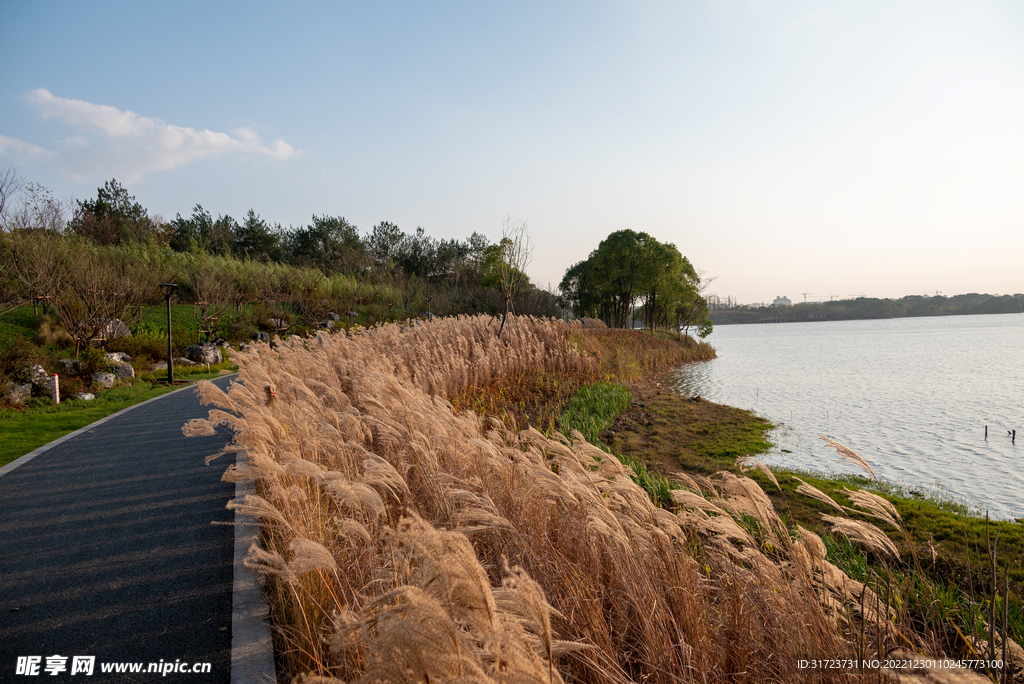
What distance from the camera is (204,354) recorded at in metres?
17.5

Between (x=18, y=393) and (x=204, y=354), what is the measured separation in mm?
8221

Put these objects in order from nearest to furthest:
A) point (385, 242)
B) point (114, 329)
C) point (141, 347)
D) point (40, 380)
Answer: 1. point (40, 380)
2. point (114, 329)
3. point (141, 347)
4. point (385, 242)

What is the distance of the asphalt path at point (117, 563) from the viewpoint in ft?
8.63

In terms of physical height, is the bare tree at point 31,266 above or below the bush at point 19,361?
above

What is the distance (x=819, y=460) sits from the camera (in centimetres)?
722

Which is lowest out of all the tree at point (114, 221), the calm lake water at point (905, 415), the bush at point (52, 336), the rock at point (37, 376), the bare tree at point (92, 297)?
the calm lake water at point (905, 415)

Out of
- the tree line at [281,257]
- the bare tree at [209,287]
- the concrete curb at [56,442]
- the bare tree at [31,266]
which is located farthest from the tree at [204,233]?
the concrete curb at [56,442]

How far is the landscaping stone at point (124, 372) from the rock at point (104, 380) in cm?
71

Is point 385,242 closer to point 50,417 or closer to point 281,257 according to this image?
point 281,257

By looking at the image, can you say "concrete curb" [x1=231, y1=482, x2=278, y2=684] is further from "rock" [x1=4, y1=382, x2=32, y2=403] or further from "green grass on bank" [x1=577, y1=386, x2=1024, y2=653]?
"rock" [x1=4, y1=382, x2=32, y2=403]

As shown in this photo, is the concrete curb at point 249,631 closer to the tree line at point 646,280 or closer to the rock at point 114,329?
the rock at point 114,329

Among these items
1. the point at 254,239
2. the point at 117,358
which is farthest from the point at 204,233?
the point at 117,358

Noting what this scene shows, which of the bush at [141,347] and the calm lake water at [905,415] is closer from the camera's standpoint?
the calm lake water at [905,415]

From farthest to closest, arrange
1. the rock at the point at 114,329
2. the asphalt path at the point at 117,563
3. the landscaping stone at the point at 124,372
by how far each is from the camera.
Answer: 1. the rock at the point at 114,329
2. the landscaping stone at the point at 124,372
3. the asphalt path at the point at 117,563
